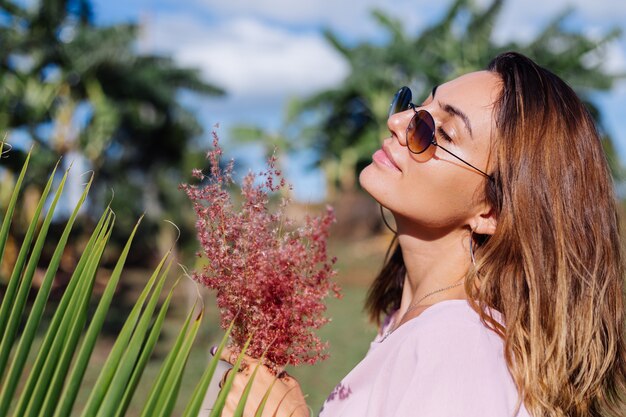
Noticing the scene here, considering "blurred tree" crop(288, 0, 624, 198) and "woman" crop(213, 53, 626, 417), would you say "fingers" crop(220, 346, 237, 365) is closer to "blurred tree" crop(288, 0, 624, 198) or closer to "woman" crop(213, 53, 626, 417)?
"woman" crop(213, 53, 626, 417)

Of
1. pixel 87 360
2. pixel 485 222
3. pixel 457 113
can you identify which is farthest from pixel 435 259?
pixel 87 360

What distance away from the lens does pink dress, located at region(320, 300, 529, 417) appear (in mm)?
1394

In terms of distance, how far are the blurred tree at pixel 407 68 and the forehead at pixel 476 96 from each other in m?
14.4

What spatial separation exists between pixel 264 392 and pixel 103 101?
15.7m

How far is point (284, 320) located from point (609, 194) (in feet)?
2.85

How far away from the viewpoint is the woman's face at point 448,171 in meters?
1.73

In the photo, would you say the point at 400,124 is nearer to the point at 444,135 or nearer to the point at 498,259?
the point at 444,135

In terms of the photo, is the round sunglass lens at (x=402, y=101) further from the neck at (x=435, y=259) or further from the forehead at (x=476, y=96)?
the neck at (x=435, y=259)

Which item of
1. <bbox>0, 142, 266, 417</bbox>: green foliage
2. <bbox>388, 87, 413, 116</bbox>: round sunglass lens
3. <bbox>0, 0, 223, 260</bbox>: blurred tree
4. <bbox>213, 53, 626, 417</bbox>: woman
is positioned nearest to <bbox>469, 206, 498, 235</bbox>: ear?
<bbox>213, 53, 626, 417</bbox>: woman

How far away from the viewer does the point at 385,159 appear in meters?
1.82

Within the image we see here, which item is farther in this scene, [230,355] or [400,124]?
[400,124]

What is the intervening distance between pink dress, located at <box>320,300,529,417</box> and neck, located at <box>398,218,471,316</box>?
0.19 meters

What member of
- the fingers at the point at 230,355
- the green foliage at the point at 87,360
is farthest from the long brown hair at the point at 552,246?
the green foliage at the point at 87,360

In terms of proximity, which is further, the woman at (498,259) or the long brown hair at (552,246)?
the long brown hair at (552,246)
